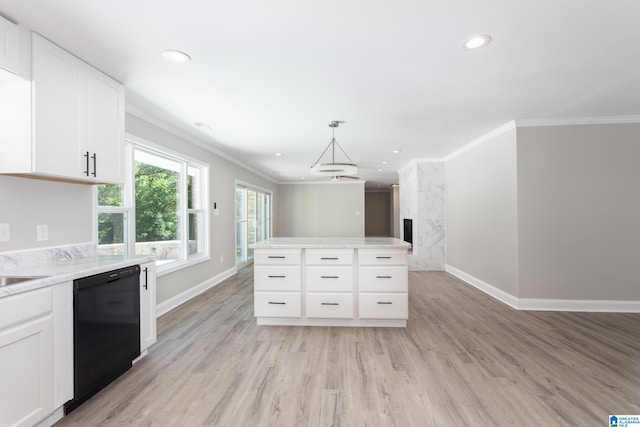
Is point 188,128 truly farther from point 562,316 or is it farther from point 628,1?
point 562,316

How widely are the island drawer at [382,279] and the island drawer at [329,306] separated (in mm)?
230

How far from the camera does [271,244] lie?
3.52 metres

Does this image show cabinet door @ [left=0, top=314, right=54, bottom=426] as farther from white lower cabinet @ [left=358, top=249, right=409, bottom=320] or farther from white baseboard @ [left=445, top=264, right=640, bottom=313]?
white baseboard @ [left=445, top=264, right=640, bottom=313]

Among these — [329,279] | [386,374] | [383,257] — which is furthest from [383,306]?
[386,374]

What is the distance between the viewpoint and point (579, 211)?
3.88m

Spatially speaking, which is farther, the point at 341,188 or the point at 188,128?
the point at 341,188

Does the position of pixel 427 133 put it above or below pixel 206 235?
above

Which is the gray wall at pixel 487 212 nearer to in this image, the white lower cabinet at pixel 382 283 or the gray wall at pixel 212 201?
the white lower cabinet at pixel 382 283

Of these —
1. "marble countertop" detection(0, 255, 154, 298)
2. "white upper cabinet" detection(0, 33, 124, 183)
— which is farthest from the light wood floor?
"white upper cabinet" detection(0, 33, 124, 183)

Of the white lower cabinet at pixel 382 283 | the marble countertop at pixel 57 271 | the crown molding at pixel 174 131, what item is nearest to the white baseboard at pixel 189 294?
the marble countertop at pixel 57 271

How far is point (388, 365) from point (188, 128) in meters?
3.72

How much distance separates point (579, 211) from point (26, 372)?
17.7ft

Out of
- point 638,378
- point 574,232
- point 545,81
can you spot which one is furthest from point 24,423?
point 574,232

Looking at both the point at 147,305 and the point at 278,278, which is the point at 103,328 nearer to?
the point at 147,305
